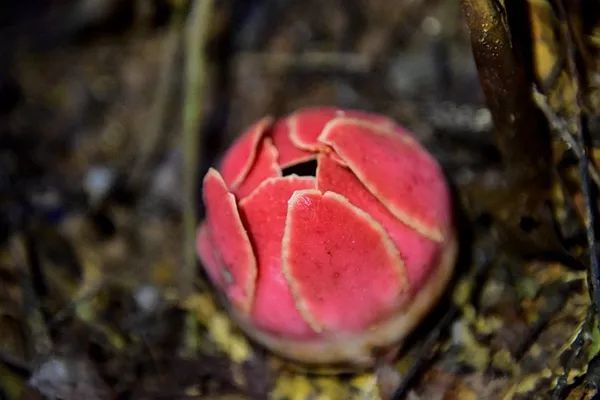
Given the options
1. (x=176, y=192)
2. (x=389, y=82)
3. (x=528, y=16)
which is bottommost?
(x=176, y=192)

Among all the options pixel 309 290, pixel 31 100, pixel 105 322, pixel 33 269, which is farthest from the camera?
pixel 31 100

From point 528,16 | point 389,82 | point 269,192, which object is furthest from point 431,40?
point 269,192

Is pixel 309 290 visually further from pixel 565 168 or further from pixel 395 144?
pixel 565 168

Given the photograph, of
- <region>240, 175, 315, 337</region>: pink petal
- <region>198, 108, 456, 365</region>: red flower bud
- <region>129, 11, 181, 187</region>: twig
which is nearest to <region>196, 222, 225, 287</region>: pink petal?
<region>198, 108, 456, 365</region>: red flower bud

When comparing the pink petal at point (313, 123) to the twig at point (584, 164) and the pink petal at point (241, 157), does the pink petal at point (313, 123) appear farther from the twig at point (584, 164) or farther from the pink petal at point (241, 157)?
the twig at point (584, 164)

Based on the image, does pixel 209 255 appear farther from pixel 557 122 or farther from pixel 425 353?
pixel 557 122

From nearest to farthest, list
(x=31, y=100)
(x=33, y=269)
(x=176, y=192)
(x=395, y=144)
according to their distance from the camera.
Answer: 1. (x=395, y=144)
2. (x=33, y=269)
3. (x=176, y=192)
4. (x=31, y=100)

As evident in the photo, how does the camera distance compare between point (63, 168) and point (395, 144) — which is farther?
point (63, 168)

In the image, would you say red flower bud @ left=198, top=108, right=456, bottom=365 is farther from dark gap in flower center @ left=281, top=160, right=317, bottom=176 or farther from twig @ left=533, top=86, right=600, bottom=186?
twig @ left=533, top=86, right=600, bottom=186
